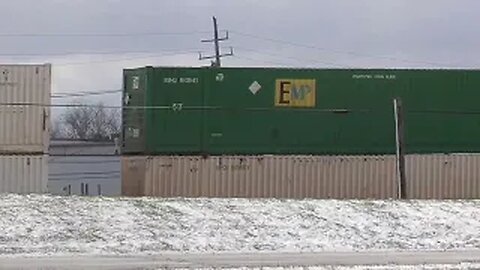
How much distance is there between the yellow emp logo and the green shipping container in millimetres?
25

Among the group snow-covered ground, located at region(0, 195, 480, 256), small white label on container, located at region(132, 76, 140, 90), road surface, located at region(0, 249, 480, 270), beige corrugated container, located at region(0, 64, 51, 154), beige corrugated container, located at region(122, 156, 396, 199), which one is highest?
small white label on container, located at region(132, 76, 140, 90)

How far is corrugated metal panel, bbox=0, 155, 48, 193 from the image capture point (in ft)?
67.3

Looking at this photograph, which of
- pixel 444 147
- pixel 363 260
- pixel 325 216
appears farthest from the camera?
pixel 444 147

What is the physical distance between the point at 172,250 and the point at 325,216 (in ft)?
12.9

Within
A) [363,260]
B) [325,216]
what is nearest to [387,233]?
[325,216]

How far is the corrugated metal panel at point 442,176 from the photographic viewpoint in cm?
2362

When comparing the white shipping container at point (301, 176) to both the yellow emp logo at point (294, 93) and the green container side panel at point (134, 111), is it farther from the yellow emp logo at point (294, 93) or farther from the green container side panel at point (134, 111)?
the yellow emp logo at point (294, 93)

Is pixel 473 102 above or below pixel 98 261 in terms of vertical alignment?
above

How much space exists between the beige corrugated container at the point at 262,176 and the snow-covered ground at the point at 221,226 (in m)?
4.09

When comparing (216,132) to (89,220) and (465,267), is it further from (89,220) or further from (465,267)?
(465,267)

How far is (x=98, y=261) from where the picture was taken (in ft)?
42.5

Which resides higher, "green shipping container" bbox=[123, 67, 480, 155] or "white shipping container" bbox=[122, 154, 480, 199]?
"green shipping container" bbox=[123, 67, 480, 155]

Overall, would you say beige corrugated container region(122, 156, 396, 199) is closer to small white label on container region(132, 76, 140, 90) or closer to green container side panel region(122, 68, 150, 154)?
green container side panel region(122, 68, 150, 154)

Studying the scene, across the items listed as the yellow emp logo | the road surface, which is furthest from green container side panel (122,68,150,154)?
the road surface
